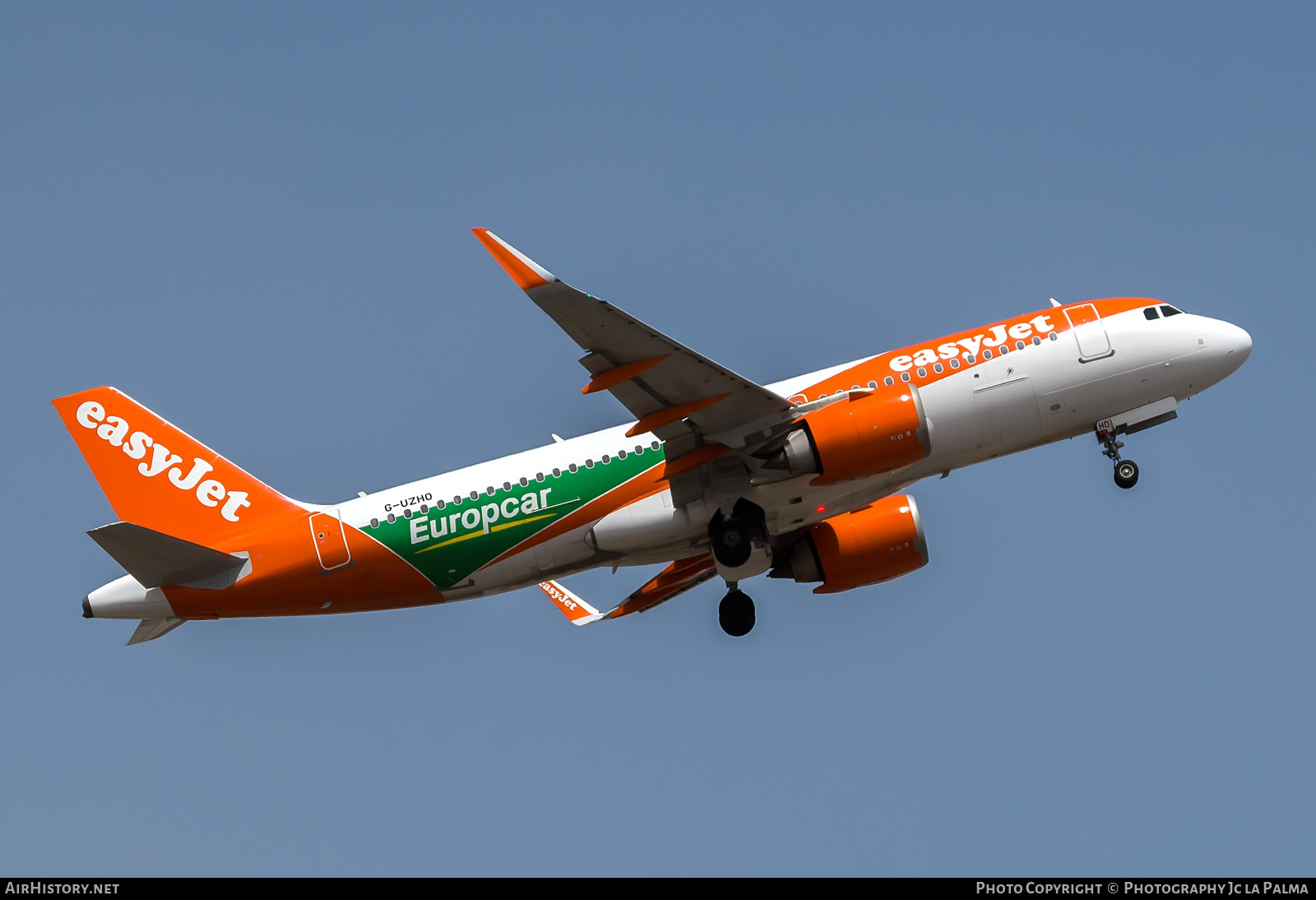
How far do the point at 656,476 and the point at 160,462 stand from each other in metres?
12.9

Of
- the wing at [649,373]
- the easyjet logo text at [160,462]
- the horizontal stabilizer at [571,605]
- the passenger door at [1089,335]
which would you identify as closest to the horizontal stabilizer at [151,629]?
the easyjet logo text at [160,462]

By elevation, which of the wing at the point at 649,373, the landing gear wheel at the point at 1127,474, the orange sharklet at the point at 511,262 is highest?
the orange sharklet at the point at 511,262

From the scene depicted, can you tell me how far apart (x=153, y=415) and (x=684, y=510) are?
46.7ft

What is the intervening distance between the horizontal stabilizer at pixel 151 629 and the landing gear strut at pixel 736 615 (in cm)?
1408

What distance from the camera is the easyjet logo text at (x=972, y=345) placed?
35.1m

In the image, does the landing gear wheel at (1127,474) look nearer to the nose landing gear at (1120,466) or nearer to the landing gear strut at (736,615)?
the nose landing gear at (1120,466)

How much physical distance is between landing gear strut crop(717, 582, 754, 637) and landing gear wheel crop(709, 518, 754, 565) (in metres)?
4.14

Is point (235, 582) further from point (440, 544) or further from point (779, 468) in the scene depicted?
point (779, 468)

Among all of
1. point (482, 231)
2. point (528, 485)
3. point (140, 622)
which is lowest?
point (140, 622)

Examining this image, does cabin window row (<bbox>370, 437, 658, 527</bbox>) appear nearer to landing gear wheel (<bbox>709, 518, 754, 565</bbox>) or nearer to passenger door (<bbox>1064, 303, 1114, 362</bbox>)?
landing gear wheel (<bbox>709, 518, 754, 565</bbox>)

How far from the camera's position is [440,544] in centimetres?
3538

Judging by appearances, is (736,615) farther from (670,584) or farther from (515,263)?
(515,263)

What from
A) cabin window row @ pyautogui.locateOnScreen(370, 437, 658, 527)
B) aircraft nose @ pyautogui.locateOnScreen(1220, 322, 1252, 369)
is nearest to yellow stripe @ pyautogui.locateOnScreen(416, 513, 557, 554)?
cabin window row @ pyautogui.locateOnScreen(370, 437, 658, 527)

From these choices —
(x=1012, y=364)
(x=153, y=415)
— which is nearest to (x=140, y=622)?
(x=153, y=415)
